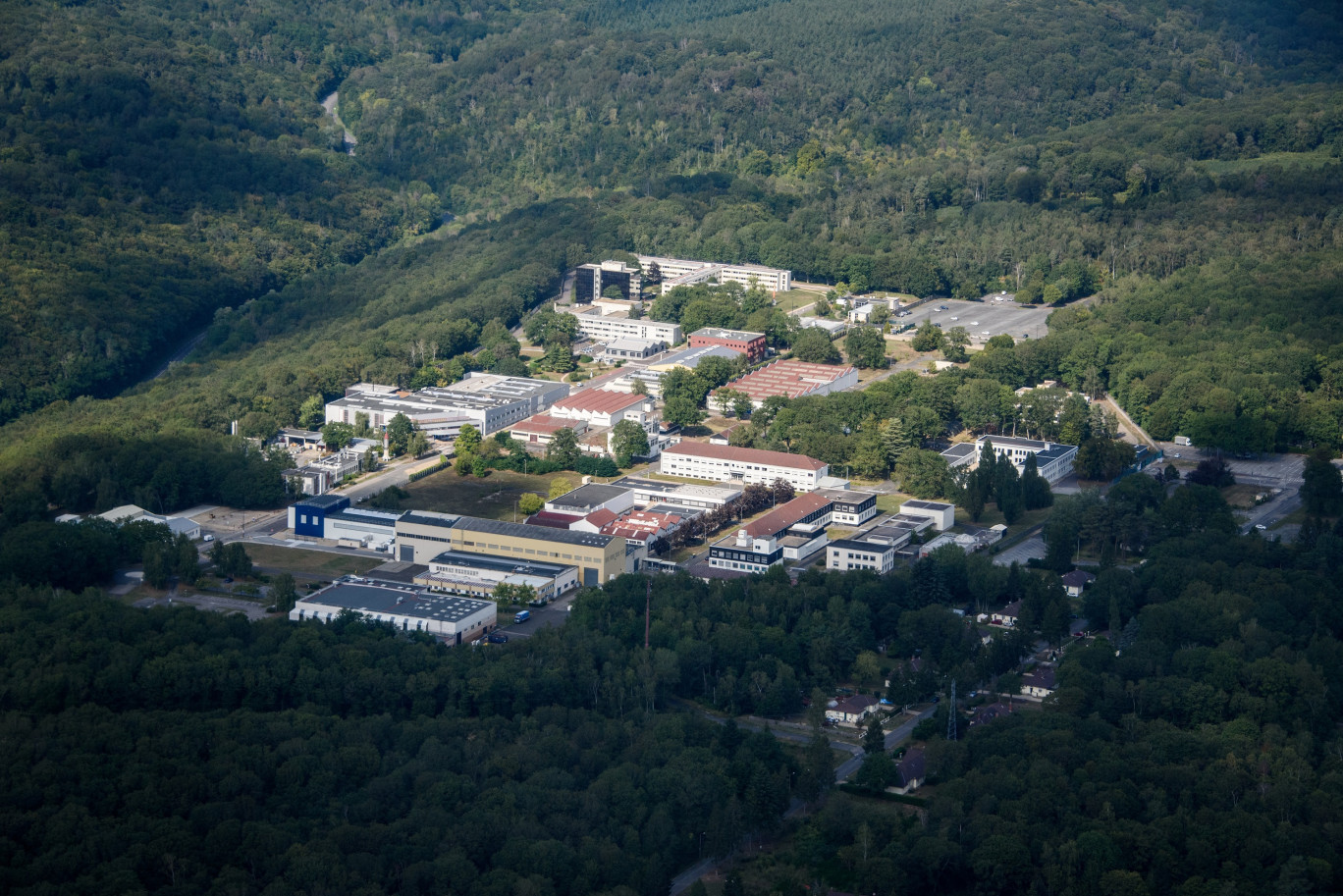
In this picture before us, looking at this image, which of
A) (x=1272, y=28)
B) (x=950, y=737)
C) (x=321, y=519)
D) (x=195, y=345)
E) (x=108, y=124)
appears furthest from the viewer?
(x=1272, y=28)

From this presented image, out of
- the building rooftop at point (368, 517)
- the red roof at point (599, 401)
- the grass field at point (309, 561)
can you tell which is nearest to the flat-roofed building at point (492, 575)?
the grass field at point (309, 561)

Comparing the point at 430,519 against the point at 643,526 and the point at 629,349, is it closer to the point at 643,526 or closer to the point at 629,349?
the point at 643,526

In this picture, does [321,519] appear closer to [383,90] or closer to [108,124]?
[108,124]

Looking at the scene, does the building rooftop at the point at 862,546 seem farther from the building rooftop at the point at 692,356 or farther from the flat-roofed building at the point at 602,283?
the flat-roofed building at the point at 602,283

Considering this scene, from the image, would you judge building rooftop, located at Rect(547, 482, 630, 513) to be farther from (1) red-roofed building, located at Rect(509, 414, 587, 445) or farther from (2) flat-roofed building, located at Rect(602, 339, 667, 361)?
(2) flat-roofed building, located at Rect(602, 339, 667, 361)

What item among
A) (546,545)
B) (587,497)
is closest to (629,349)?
(587,497)

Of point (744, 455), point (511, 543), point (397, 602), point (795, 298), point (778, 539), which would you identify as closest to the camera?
point (397, 602)

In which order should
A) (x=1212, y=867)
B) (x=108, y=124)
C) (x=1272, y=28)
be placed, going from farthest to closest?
(x=1272, y=28)
(x=108, y=124)
(x=1212, y=867)

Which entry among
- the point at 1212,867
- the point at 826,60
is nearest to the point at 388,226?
the point at 826,60
